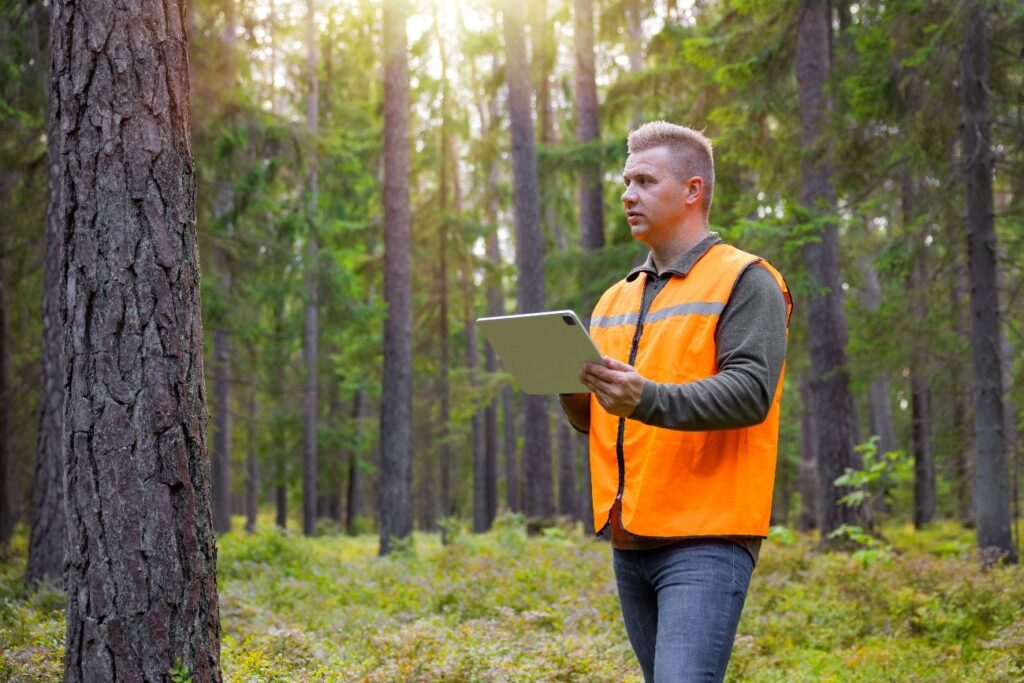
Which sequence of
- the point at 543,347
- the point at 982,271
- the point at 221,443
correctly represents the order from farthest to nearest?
the point at 221,443
the point at 982,271
the point at 543,347

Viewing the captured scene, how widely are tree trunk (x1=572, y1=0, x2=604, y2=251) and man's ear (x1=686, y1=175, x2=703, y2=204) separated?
45.2ft

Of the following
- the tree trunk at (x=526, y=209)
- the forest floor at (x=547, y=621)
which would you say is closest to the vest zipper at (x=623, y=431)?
the forest floor at (x=547, y=621)

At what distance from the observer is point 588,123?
1767 centimetres

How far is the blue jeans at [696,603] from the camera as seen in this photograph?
9.24 feet

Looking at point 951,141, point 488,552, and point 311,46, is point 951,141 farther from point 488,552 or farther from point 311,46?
point 311,46

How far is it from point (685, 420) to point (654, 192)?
0.83m

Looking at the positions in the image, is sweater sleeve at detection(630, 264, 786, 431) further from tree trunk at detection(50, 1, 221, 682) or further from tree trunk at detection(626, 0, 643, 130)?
tree trunk at detection(626, 0, 643, 130)

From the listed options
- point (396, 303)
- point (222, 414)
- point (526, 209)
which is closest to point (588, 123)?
point (526, 209)

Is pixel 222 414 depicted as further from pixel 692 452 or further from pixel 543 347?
pixel 692 452

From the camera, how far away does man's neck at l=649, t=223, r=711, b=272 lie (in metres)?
3.27

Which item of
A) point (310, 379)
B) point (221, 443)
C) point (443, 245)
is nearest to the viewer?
point (221, 443)

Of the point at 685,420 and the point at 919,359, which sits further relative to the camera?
the point at 919,359

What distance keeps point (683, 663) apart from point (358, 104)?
25.8 m

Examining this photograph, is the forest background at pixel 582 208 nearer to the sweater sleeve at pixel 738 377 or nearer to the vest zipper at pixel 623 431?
the vest zipper at pixel 623 431
